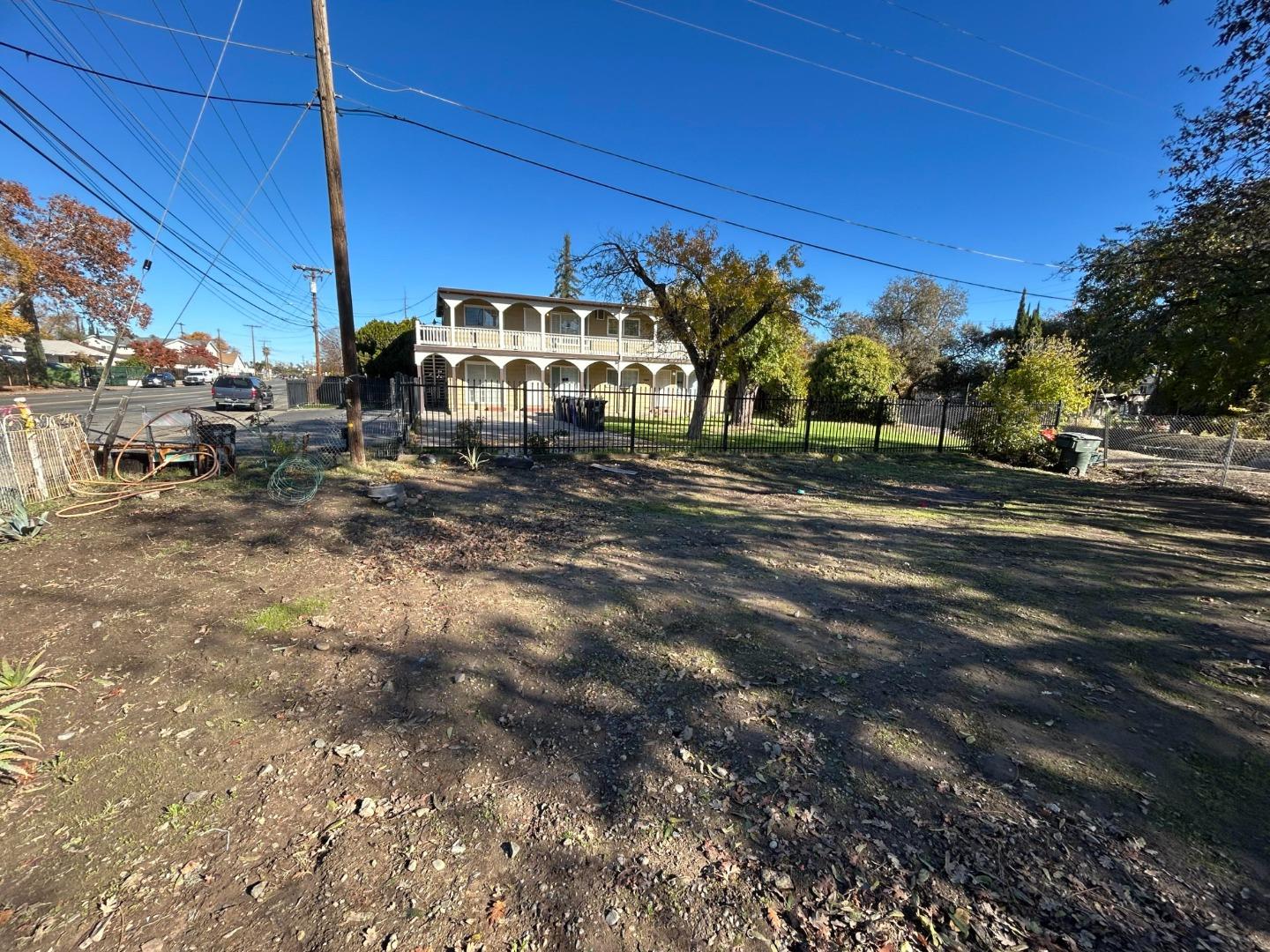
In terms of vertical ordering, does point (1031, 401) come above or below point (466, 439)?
above

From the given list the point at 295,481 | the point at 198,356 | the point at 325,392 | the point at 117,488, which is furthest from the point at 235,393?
the point at 198,356

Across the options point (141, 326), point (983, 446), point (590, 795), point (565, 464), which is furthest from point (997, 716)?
point (141, 326)

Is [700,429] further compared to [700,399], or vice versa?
[700,399]

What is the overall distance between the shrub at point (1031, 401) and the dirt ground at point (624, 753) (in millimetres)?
9548

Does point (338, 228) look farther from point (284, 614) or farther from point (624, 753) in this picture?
point (624, 753)

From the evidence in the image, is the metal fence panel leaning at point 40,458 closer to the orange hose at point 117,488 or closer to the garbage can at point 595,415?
the orange hose at point 117,488

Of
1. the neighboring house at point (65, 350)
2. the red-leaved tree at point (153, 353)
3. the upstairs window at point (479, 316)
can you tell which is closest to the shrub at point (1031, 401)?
the upstairs window at point (479, 316)

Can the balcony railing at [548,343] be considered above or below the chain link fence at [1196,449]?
above

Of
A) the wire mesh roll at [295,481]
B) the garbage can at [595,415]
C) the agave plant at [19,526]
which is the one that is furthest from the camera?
the garbage can at [595,415]

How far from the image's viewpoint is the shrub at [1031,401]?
43.8 feet

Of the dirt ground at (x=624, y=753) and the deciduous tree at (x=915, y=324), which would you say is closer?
the dirt ground at (x=624, y=753)

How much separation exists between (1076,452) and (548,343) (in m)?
21.6

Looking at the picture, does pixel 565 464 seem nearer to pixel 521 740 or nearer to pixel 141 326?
pixel 521 740

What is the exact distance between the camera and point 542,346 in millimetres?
26328
